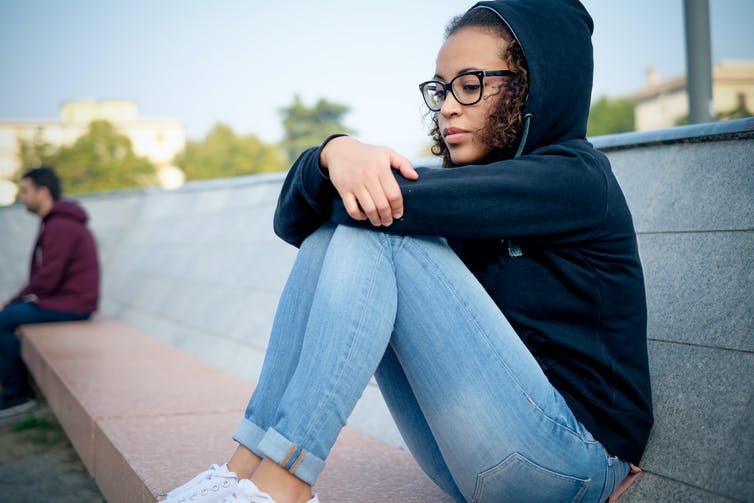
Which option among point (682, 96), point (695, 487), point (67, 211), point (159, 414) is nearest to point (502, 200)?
point (695, 487)

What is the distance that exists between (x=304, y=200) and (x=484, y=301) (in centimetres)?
55

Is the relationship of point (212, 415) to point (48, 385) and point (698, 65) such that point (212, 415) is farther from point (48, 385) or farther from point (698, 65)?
point (698, 65)

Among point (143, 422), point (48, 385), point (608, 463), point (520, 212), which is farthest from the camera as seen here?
point (48, 385)

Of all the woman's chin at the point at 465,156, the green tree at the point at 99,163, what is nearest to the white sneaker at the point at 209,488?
the woman's chin at the point at 465,156

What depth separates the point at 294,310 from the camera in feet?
6.16

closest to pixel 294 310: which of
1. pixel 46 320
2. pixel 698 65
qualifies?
pixel 698 65

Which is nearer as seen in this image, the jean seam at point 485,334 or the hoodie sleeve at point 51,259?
the jean seam at point 485,334

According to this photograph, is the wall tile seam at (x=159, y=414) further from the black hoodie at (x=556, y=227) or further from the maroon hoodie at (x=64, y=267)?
the maroon hoodie at (x=64, y=267)

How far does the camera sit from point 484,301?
172 centimetres

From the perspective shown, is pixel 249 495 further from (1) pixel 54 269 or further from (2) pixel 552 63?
(1) pixel 54 269

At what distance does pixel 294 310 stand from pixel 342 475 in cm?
82

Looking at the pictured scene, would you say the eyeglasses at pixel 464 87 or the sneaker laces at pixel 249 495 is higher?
the eyeglasses at pixel 464 87

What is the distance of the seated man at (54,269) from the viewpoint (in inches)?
257

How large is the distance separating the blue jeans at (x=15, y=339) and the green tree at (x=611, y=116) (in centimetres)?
6906
